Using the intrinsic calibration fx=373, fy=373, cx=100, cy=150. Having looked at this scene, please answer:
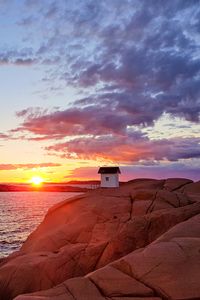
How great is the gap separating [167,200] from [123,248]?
11.4m

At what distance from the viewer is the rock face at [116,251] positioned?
46.5 feet

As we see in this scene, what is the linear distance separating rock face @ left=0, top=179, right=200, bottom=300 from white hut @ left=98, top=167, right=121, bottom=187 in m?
5.36

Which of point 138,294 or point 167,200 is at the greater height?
point 167,200

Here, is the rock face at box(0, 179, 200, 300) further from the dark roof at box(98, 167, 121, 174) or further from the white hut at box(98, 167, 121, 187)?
the dark roof at box(98, 167, 121, 174)

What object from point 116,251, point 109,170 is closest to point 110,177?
point 109,170

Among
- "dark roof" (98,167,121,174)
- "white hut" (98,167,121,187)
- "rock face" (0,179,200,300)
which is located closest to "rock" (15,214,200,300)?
"rock face" (0,179,200,300)

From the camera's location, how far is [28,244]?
36344 millimetres

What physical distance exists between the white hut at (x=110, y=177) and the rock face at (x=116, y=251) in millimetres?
5356

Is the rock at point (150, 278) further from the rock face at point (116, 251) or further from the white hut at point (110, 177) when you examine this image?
the white hut at point (110, 177)

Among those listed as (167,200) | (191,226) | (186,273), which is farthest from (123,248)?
(167,200)

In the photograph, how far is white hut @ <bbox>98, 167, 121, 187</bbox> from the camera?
170ft

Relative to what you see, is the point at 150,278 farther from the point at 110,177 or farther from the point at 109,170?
the point at 109,170

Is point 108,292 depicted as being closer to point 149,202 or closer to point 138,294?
point 138,294

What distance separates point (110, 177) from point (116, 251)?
29134 millimetres
